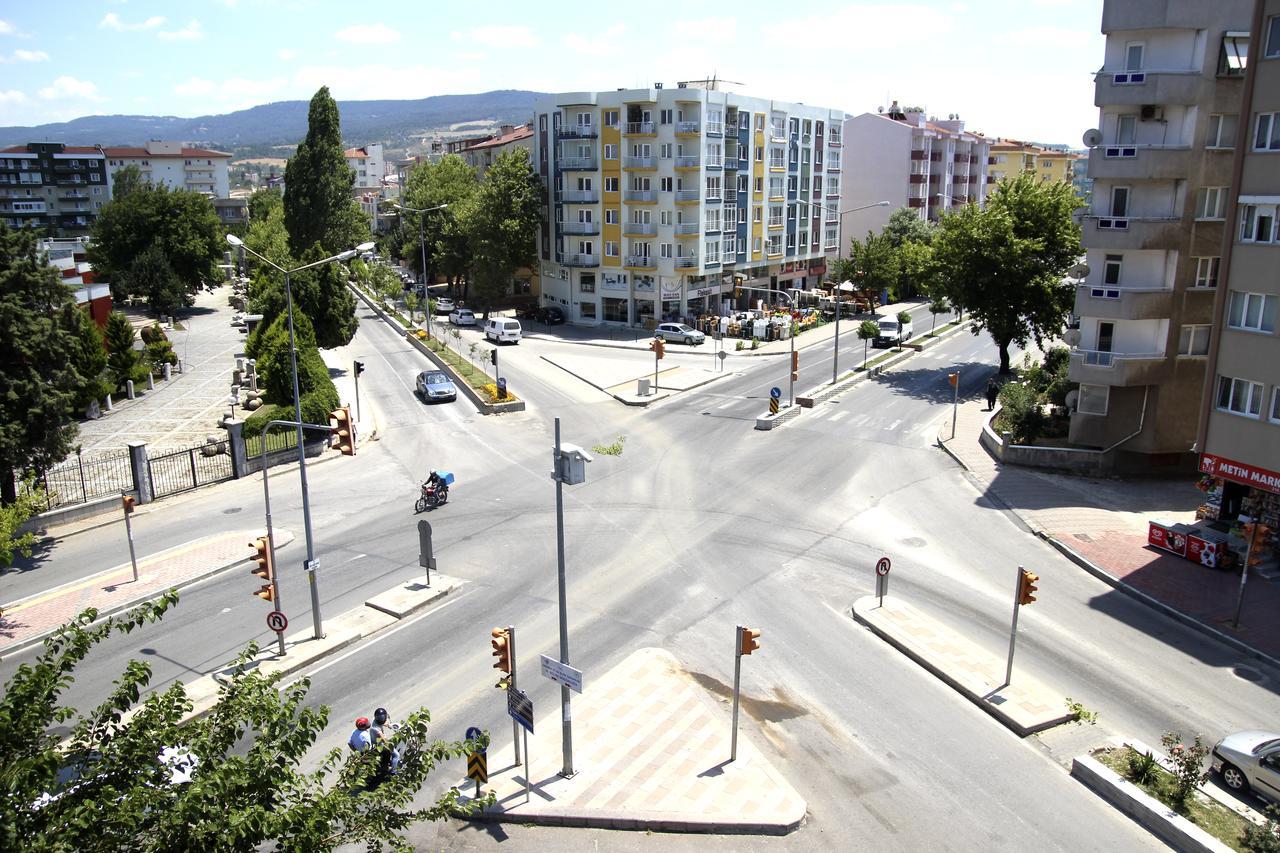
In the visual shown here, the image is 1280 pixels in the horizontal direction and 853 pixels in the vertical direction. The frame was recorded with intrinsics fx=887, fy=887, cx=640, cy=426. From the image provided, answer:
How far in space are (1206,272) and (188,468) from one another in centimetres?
3763

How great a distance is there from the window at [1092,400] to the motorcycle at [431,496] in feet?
78.7

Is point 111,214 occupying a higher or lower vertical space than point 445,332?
higher

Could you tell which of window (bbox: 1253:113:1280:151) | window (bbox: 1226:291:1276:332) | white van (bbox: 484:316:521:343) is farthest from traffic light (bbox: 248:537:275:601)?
white van (bbox: 484:316:521:343)

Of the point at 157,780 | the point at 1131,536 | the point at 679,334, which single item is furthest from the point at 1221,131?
the point at 679,334

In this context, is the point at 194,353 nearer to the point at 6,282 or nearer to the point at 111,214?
the point at 111,214

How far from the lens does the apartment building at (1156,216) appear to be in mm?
29547

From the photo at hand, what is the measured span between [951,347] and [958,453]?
29971 millimetres

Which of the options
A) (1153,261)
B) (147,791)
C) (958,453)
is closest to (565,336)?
(958,453)

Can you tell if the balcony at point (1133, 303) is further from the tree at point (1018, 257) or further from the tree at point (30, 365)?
the tree at point (30, 365)

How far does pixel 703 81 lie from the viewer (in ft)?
232

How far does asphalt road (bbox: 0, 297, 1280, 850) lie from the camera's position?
15.5m

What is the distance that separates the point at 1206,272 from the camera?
103 ft

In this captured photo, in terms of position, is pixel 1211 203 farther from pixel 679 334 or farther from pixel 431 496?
pixel 679 334

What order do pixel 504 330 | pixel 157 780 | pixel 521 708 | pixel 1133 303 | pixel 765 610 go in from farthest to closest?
pixel 504 330
pixel 1133 303
pixel 765 610
pixel 521 708
pixel 157 780
